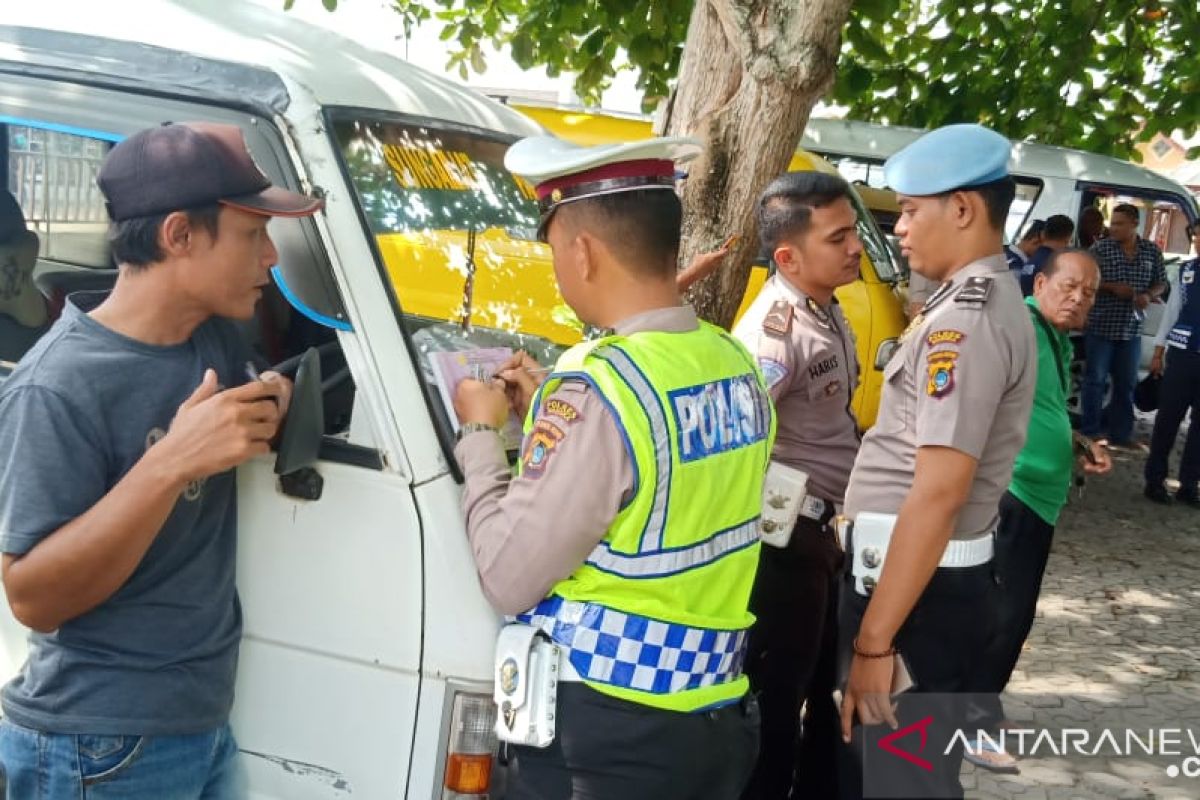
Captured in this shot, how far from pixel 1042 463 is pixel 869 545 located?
143cm

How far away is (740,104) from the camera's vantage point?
10.4 ft

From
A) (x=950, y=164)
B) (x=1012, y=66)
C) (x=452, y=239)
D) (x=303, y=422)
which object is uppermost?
(x=1012, y=66)

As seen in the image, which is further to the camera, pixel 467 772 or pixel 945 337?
pixel 945 337

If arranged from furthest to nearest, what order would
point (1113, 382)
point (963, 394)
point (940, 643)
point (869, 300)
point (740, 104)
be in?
point (1113, 382) → point (869, 300) → point (740, 104) → point (940, 643) → point (963, 394)

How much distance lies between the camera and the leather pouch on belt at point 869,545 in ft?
8.03

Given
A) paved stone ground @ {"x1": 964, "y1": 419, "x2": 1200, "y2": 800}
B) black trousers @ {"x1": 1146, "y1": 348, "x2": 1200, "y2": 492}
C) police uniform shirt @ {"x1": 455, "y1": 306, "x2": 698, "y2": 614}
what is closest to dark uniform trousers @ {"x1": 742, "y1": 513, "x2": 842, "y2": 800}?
paved stone ground @ {"x1": 964, "y1": 419, "x2": 1200, "y2": 800}

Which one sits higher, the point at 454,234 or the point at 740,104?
the point at 740,104

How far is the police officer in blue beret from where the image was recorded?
88.4 inches

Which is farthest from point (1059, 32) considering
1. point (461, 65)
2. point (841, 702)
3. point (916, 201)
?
point (841, 702)

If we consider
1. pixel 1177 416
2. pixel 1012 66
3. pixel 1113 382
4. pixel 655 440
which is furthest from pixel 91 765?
pixel 1113 382

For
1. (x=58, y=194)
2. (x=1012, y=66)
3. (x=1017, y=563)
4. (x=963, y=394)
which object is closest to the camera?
(x=963, y=394)

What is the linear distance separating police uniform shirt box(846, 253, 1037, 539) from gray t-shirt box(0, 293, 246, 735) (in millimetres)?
1407

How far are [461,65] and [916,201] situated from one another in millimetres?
5343

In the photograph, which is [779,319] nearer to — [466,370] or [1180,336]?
[466,370]
